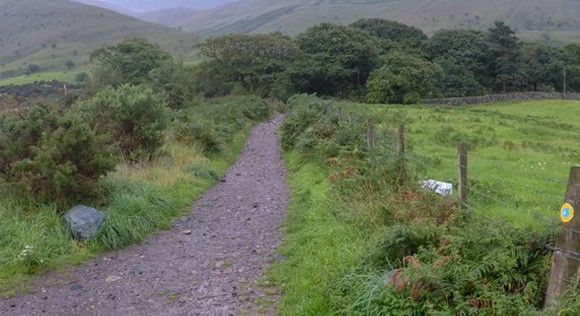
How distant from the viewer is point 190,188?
46.6ft

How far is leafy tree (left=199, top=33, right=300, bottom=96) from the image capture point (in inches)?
2431

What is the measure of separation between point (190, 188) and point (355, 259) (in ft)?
25.6

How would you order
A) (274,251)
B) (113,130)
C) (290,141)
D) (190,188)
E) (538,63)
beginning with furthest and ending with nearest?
1. (538,63)
2. (290,141)
3. (113,130)
4. (190,188)
5. (274,251)

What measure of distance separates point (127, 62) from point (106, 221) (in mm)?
40435

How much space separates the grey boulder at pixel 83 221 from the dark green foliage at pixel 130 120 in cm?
594

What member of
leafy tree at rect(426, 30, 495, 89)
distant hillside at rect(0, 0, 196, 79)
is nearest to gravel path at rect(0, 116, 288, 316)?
leafy tree at rect(426, 30, 495, 89)

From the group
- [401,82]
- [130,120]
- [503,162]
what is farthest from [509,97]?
[130,120]

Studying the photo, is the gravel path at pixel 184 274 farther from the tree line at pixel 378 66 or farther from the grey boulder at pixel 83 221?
the tree line at pixel 378 66

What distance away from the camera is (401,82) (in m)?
57.2

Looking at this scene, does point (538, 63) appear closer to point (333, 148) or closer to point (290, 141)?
point (290, 141)

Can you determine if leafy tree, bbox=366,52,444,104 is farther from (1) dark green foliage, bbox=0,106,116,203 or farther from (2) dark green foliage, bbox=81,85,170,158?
(1) dark green foliage, bbox=0,106,116,203

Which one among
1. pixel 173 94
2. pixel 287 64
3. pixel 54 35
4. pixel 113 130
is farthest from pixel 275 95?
pixel 54 35

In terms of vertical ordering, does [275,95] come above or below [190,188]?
below

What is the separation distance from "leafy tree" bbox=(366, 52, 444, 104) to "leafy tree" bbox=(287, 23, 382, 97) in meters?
3.75
